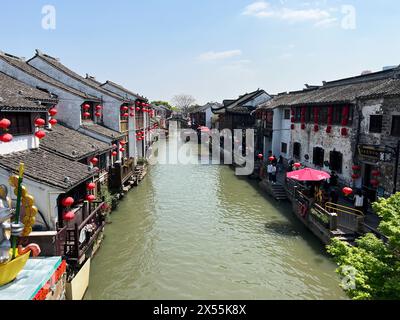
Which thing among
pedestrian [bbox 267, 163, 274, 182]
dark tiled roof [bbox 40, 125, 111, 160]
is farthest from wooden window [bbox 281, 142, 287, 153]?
dark tiled roof [bbox 40, 125, 111, 160]

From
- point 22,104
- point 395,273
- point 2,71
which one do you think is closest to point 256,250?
point 395,273

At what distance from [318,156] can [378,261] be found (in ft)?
57.8

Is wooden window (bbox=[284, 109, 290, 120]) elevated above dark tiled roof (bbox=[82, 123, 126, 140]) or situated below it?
above

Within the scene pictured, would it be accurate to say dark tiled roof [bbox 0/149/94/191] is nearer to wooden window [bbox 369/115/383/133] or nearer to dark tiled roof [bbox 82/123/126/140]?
dark tiled roof [bbox 82/123/126/140]

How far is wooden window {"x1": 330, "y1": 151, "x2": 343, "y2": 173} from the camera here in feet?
67.3

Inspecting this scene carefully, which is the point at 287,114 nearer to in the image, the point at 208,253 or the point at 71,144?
the point at 208,253

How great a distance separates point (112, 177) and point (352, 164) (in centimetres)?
1567

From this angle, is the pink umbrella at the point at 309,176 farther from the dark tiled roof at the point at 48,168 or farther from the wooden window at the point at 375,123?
the dark tiled roof at the point at 48,168

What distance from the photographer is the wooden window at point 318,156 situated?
2308 centimetres

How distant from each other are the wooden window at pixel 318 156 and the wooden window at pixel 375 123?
5.77m

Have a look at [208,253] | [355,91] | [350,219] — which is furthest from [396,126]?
[208,253]

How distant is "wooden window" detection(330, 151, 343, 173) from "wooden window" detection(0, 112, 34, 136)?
18.1 metres

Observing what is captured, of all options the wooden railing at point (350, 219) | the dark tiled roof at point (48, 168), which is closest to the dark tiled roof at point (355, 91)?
the wooden railing at point (350, 219)
